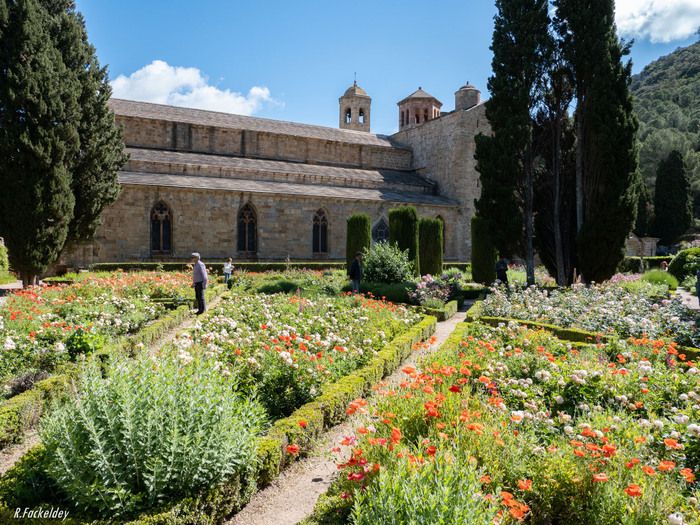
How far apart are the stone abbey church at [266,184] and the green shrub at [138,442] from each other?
52.2 feet

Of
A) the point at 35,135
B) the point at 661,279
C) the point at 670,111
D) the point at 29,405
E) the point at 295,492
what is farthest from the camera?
the point at 670,111

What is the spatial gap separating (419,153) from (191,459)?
30501 millimetres

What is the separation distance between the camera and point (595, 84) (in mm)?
13852

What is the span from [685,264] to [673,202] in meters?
22.4

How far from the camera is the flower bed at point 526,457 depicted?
227 centimetres

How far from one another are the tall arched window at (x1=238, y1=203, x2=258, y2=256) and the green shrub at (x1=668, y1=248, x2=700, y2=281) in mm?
18474

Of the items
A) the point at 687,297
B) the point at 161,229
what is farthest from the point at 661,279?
the point at 161,229

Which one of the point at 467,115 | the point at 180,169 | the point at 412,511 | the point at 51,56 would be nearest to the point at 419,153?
the point at 467,115

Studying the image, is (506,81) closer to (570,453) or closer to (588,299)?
(588,299)

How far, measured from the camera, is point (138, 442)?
271 cm

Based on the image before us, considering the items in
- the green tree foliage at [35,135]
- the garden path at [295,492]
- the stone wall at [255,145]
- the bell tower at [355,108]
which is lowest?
the garden path at [295,492]

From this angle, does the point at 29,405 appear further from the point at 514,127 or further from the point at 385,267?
the point at 514,127

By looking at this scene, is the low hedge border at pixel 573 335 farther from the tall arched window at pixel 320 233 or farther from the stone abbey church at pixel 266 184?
the tall arched window at pixel 320 233

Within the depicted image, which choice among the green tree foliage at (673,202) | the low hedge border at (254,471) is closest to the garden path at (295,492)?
the low hedge border at (254,471)
